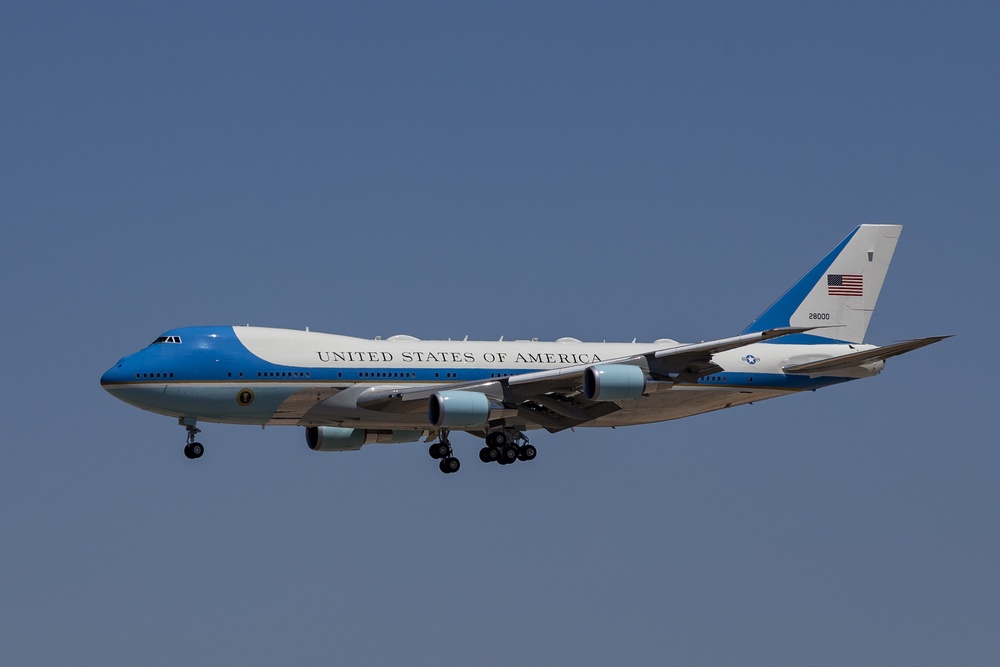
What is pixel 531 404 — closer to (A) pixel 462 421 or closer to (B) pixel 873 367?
(A) pixel 462 421

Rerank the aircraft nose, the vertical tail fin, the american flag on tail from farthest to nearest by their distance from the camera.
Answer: the american flag on tail, the vertical tail fin, the aircraft nose

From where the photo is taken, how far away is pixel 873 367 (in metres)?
69.6

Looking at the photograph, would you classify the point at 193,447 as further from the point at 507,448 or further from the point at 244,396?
the point at 507,448

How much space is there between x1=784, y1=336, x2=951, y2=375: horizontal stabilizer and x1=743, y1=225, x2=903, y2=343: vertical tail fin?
278 cm

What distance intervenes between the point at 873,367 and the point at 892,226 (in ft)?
27.8

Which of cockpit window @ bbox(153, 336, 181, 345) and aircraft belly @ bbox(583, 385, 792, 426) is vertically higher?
cockpit window @ bbox(153, 336, 181, 345)

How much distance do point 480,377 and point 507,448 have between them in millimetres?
3826

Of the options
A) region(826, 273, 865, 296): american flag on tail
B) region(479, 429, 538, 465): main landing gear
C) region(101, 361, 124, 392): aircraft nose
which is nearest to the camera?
region(101, 361, 124, 392): aircraft nose

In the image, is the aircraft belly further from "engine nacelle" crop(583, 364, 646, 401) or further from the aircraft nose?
the aircraft nose

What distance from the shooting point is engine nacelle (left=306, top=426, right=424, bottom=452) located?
69438 mm

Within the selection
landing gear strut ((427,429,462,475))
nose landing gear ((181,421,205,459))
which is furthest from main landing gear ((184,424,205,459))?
landing gear strut ((427,429,462,475))

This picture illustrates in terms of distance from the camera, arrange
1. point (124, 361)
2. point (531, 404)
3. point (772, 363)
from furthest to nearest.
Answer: point (772, 363), point (531, 404), point (124, 361)

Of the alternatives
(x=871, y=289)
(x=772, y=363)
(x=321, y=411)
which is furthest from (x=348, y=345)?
(x=871, y=289)

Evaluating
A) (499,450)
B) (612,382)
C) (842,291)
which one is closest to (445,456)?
(499,450)
